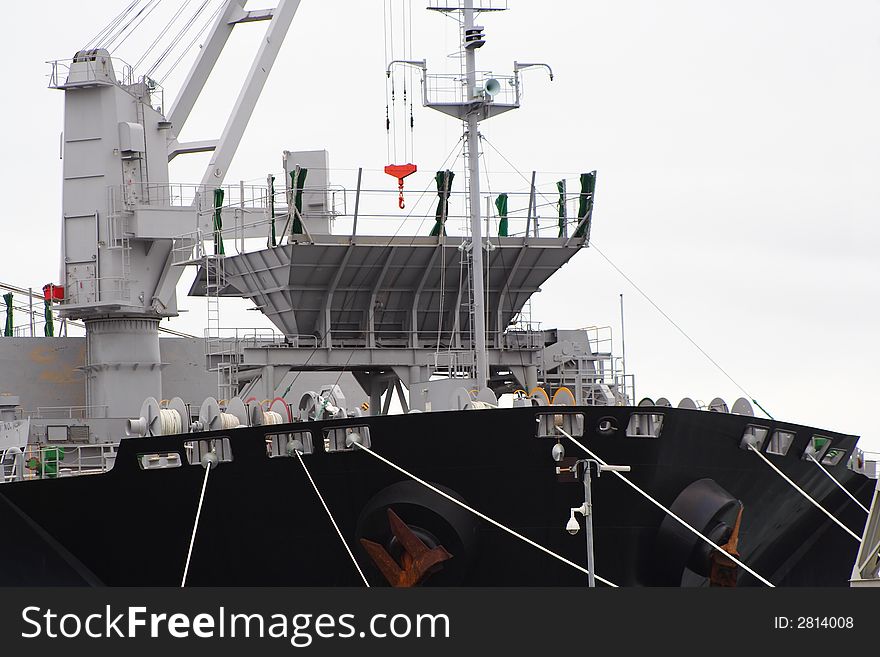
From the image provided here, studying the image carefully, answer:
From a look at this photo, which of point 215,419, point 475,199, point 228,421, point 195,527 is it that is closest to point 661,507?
point 475,199

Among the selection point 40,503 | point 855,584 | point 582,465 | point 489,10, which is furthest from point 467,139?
point 855,584

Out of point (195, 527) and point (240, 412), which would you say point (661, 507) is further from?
point (195, 527)

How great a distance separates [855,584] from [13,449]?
18.6 meters

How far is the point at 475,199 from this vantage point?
3016 cm

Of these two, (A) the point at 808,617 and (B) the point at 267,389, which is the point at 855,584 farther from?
(B) the point at 267,389

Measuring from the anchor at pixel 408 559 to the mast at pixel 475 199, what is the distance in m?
4.35

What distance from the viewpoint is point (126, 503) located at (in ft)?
94.7

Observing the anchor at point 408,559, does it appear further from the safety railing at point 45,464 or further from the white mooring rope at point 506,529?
the safety railing at point 45,464

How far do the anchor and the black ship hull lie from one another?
21cm

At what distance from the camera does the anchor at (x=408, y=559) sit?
2555 centimetres

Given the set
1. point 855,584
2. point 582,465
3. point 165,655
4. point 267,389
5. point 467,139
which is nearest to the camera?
point 165,655

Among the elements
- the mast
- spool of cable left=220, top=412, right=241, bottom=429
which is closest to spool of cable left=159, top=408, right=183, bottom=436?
spool of cable left=220, top=412, right=241, bottom=429

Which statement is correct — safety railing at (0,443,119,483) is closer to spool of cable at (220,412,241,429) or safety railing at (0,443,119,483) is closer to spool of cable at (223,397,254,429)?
spool of cable at (223,397,254,429)

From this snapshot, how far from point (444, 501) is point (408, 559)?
3.78 feet
